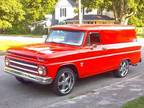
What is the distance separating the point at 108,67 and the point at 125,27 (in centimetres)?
183

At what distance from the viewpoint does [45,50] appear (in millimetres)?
9117

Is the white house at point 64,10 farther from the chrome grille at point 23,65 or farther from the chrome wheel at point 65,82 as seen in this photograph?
the chrome wheel at point 65,82

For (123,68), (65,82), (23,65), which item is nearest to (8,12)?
(123,68)

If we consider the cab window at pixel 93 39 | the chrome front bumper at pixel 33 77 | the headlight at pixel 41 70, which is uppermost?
the cab window at pixel 93 39

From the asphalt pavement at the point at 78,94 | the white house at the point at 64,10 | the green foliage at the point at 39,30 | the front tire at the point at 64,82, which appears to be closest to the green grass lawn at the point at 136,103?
the asphalt pavement at the point at 78,94

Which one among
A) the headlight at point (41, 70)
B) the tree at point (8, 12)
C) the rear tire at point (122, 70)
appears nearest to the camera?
the headlight at point (41, 70)

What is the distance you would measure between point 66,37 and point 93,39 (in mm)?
800

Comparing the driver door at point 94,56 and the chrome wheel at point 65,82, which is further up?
the driver door at point 94,56

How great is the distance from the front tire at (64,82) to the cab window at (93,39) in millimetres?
1147

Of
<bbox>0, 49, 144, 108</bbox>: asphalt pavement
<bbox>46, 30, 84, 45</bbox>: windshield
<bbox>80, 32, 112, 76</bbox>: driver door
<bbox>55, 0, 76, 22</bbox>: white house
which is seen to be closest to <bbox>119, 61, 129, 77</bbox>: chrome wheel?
<bbox>0, 49, 144, 108</bbox>: asphalt pavement

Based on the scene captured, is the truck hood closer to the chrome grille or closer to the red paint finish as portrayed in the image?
the red paint finish

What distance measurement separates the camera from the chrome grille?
346 inches

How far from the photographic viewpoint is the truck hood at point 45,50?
8.79 m

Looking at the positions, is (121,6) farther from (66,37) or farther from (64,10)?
(66,37)
